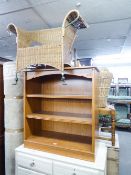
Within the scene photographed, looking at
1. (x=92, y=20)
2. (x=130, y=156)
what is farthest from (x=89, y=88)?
(x=130, y=156)

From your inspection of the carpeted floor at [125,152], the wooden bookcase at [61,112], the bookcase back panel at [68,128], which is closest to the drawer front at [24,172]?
the wooden bookcase at [61,112]

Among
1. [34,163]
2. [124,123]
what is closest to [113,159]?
[34,163]

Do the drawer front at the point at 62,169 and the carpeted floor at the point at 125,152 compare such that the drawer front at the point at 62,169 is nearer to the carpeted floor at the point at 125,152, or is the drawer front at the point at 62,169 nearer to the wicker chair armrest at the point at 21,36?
the wicker chair armrest at the point at 21,36

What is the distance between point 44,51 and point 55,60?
6.2 inches

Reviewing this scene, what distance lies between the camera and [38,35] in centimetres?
201

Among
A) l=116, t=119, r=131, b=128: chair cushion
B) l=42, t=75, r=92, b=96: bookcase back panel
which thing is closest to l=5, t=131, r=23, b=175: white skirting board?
l=42, t=75, r=92, b=96: bookcase back panel

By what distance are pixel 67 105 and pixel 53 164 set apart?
2.46ft

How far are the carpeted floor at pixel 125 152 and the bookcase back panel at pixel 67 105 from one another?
153cm

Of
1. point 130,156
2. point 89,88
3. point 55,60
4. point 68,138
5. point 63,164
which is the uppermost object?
point 55,60

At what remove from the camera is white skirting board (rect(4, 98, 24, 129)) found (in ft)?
7.10

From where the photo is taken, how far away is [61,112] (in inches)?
87.5

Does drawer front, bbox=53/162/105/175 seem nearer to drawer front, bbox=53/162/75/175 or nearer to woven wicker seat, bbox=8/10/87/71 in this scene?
drawer front, bbox=53/162/75/175

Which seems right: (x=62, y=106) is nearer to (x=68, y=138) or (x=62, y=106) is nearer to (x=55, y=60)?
(x=68, y=138)

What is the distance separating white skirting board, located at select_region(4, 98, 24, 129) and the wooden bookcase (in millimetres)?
178
